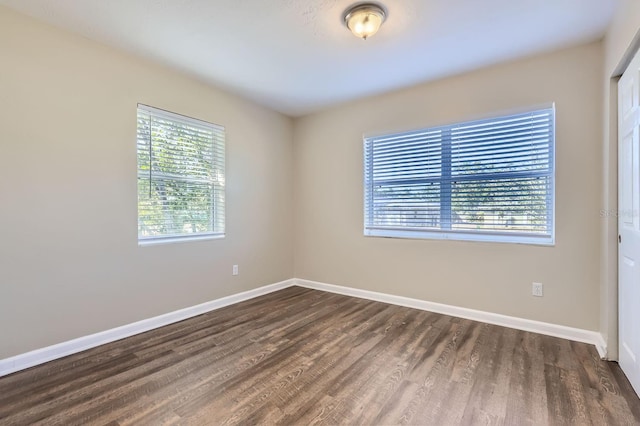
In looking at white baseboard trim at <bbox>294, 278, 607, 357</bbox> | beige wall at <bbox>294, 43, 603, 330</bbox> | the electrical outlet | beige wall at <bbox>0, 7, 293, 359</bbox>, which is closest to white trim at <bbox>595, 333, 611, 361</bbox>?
white baseboard trim at <bbox>294, 278, 607, 357</bbox>

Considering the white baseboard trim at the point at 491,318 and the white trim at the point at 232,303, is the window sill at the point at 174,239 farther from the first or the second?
the white baseboard trim at the point at 491,318

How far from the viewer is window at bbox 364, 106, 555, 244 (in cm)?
281

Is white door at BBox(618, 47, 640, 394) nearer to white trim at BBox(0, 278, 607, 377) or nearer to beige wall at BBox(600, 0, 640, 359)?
beige wall at BBox(600, 0, 640, 359)

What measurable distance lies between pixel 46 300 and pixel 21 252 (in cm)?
40

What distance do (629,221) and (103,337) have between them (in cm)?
404

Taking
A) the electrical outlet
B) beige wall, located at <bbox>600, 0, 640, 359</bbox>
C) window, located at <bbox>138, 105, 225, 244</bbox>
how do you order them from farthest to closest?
window, located at <bbox>138, 105, 225, 244</bbox> → the electrical outlet → beige wall, located at <bbox>600, 0, 640, 359</bbox>

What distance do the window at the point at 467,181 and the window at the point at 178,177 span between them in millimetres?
1867

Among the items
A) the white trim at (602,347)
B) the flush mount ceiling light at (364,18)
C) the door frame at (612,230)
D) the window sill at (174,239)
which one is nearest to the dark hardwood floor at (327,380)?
the white trim at (602,347)

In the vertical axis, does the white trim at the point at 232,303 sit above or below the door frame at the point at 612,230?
below

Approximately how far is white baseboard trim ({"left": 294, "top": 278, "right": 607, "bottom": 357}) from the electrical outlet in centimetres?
26

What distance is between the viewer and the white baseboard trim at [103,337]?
2131 mm

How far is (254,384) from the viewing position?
1948 mm

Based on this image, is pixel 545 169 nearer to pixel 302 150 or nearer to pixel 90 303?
Result: pixel 302 150

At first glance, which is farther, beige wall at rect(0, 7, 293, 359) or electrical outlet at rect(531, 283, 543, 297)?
electrical outlet at rect(531, 283, 543, 297)
